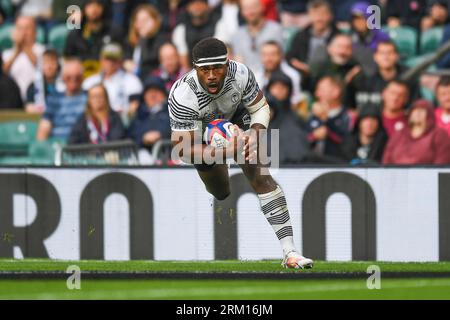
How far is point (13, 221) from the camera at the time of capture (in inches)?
518

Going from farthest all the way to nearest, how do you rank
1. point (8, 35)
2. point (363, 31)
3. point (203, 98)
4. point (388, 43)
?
point (8, 35), point (363, 31), point (388, 43), point (203, 98)

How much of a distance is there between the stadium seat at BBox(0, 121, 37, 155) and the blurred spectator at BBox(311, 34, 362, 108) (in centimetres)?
436

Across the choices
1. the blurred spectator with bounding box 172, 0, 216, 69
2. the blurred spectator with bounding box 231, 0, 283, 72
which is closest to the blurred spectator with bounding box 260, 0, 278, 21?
the blurred spectator with bounding box 231, 0, 283, 72

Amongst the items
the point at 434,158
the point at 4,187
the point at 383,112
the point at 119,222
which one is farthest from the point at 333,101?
the point at 4,187

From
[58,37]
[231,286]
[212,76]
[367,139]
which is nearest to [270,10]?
[367,139]

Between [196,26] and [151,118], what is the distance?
182cm

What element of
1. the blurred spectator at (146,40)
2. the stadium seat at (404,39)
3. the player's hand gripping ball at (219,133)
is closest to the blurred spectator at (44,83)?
the blurred spectator at (146,40)

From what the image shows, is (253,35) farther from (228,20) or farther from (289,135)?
(289,135)

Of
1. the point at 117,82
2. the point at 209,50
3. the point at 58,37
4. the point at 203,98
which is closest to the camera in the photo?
the point at 209,50

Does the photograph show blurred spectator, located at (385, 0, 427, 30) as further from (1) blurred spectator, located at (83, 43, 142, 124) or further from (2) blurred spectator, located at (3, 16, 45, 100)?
(2) blurred spectator, located at (3, 16, 45, 100)

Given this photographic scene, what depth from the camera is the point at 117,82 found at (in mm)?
16375

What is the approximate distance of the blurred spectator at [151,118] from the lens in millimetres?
15281

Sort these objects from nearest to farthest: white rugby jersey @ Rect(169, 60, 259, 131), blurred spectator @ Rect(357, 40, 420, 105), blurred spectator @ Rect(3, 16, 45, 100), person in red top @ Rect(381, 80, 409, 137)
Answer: white rugby jersey @ Rect(169, 60, 259, 131) → person in red top @ Rect(381, 80, 409, 137) → blurred spectator @ Rect(357, 40, 420, 105) → blurred spectator @ Rect(3, 16, 45, 100)

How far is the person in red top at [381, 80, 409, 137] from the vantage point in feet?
47.6
